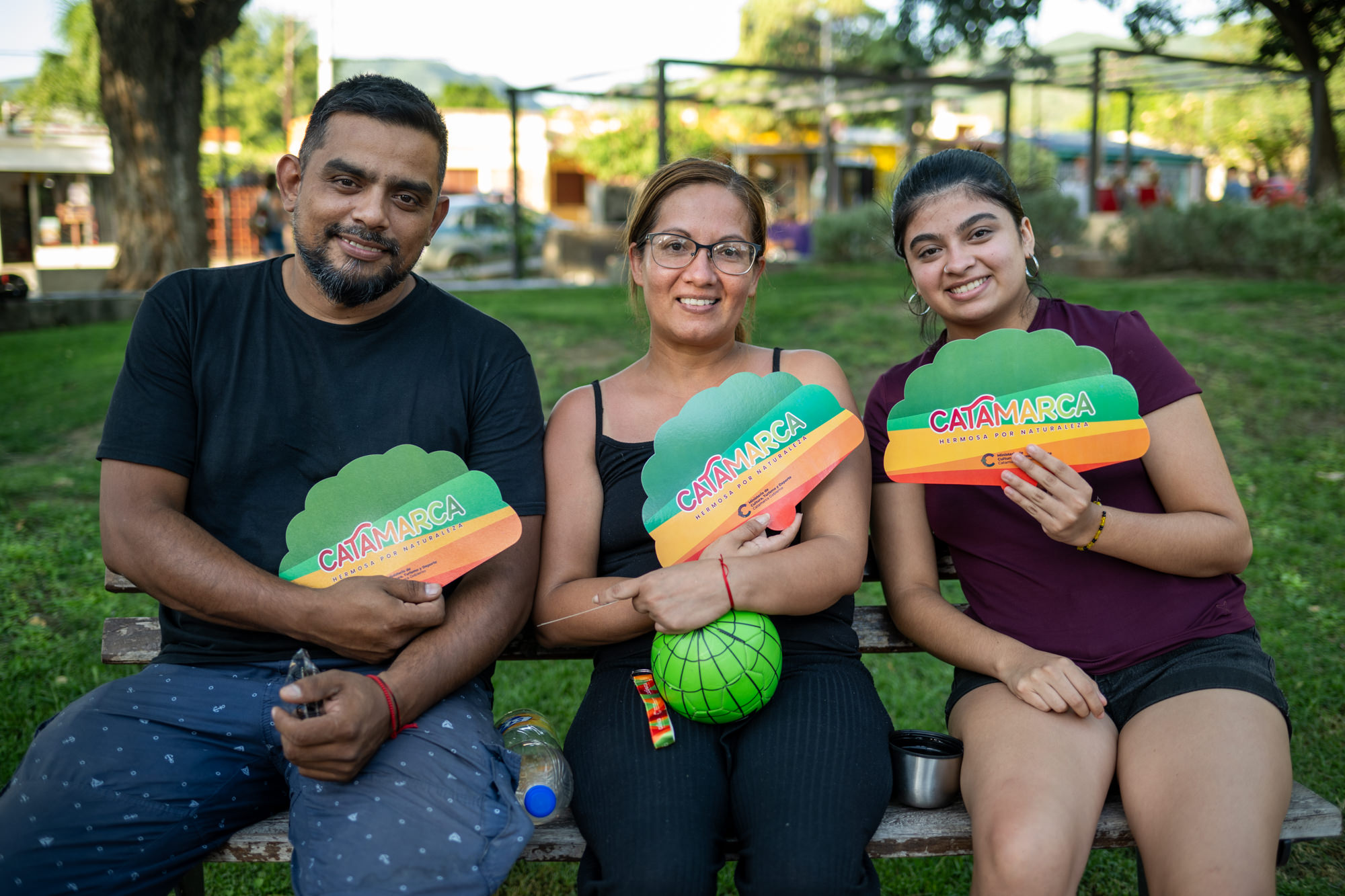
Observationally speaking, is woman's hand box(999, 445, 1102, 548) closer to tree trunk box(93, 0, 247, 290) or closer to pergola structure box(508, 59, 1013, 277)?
pergola structure box(508, 59, 1013, 277)

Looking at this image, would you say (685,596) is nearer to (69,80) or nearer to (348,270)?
(348,270)

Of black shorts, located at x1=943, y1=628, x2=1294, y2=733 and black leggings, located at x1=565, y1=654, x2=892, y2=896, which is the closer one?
black leggings, located at x1=565, y1=654, x2=892, y2=896

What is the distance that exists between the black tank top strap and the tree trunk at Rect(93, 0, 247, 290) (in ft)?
37.4

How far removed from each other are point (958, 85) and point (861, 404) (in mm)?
6389

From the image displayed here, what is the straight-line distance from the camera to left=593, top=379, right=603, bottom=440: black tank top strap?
8.33ft

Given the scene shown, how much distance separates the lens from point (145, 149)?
41.5 feet

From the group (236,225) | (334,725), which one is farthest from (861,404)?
(236,225)

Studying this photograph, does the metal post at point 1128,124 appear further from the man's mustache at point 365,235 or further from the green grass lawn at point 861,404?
the man's mustache at point 365,235

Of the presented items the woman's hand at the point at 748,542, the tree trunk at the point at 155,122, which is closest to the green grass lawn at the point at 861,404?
the woman's hand at the point at 748,542

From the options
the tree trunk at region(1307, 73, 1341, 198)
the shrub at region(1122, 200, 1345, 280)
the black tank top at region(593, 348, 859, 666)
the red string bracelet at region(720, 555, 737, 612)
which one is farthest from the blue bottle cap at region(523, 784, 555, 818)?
the tree trunk at region(1307, 73, 1341, 198)

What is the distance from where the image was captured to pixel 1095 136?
1307cm

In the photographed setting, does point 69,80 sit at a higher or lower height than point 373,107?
higher

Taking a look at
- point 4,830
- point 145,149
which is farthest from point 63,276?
point 4,830

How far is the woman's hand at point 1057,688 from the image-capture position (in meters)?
2.11
